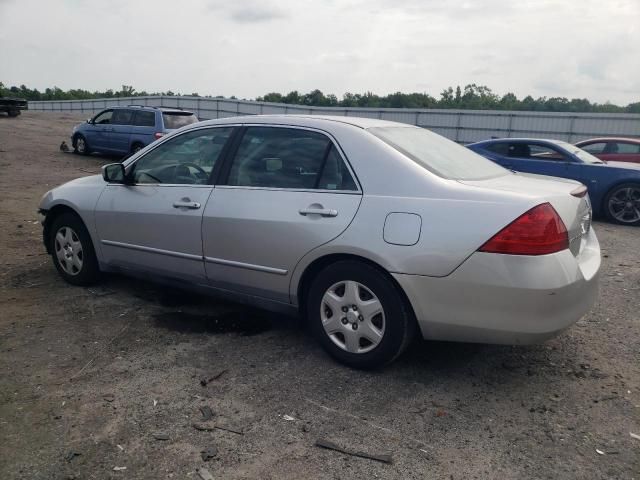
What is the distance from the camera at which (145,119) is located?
15453mm

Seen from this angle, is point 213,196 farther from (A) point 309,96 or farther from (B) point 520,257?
(A) point 309,96

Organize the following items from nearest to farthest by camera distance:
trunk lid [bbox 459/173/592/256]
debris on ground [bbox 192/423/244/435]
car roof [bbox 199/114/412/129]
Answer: debris on ground [bbox 192/423/244/435]
trunk lid [bbox 459/173/592/256]
car roof [bbox 199/114/412/129]

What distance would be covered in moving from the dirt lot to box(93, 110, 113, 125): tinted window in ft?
42.5

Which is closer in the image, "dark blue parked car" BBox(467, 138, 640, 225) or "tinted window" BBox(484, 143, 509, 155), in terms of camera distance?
"dark blue parked car" BBox(467, 138, 640, 225)

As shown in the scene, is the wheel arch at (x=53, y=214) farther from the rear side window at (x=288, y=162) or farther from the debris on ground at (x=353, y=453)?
the debris on ground at (x=353, y=453)

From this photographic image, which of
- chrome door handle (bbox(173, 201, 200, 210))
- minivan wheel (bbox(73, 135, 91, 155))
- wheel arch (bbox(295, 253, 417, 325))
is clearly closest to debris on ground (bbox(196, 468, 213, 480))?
wheel arch (bbox(295, 253, 417, 325))

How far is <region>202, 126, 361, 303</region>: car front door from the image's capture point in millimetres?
3557

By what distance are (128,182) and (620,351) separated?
404 centimetres

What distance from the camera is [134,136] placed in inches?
620

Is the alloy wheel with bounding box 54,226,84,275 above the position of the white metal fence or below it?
below

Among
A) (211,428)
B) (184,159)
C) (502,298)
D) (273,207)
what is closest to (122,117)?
(184,159)

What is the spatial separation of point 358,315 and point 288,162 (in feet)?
3.88

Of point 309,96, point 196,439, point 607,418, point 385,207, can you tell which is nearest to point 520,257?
point 385,207

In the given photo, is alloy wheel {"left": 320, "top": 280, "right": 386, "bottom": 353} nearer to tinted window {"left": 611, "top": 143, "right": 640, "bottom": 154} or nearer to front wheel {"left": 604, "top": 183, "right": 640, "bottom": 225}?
front wheel {"left": 604, "top": 183, "right": 640, "bottom": 225}
